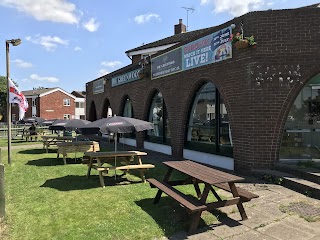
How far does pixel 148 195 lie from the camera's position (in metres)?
6.86

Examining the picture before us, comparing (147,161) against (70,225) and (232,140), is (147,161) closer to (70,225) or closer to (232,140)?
(232,140)

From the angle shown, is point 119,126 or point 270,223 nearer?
point 270,223

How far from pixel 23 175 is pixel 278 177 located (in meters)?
7.39

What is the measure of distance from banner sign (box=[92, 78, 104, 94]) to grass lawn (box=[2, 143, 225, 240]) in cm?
1473

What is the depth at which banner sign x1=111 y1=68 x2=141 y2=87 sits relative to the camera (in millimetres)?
16511

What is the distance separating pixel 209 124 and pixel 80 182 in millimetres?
4950

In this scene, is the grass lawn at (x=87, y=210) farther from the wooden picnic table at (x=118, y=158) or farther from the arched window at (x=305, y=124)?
the arched window at (x=305, y=124)

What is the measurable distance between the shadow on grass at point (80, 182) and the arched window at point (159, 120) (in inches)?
221

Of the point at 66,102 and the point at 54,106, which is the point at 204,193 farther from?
the point at 66,102

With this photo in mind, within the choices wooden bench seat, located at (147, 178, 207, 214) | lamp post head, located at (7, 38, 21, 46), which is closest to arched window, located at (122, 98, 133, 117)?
lamp post head, located at (7, 38, 21, 46)

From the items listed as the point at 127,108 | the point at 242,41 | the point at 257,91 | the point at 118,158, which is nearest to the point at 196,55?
the point at 242,41

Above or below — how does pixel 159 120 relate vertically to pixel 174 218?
above

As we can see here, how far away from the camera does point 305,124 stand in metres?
9.08

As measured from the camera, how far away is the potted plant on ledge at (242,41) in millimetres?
8336
